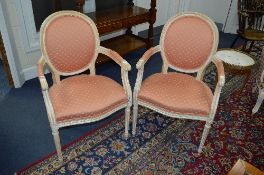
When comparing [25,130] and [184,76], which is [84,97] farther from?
[184,76]

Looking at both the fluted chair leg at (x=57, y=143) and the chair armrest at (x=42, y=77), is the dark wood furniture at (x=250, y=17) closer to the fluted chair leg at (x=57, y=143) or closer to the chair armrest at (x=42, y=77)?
the chair armrest at (x=42, y=77)

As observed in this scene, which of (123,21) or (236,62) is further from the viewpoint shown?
(123,21)

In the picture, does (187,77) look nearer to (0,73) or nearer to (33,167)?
(33,167)

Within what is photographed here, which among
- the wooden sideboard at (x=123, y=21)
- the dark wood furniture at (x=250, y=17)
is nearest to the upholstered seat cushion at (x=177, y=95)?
the wooden sideboard at (x=123, y=21)

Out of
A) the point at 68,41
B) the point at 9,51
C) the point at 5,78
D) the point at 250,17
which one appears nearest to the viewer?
the point at 68,41

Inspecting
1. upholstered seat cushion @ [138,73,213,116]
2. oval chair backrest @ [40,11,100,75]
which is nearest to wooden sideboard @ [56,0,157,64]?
oval chair backrest @ [40,11,100,75]

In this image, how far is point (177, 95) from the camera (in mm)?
2287

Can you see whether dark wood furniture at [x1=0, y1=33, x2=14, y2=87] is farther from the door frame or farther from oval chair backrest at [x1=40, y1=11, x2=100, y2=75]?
oval chair backrest at [x1=40, y1=11, x2=100, y2=75]

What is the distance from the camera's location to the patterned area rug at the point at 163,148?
2285 millimetres

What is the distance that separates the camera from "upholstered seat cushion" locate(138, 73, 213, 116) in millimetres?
2191

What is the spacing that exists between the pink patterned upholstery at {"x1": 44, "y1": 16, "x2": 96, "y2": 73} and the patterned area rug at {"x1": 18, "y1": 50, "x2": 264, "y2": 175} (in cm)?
77

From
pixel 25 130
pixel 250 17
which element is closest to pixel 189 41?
pixel 25 130

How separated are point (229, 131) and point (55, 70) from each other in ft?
6.36

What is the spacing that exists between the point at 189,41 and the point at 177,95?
56cm
